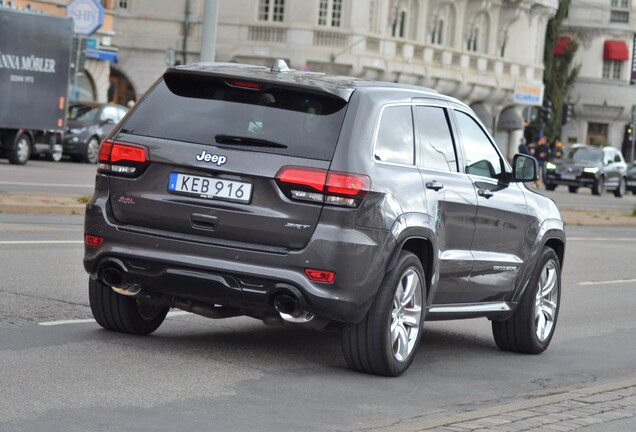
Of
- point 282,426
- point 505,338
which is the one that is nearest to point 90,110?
point 505,338

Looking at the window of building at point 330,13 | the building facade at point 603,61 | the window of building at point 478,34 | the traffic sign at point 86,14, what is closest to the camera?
the traffic sign at point 86,14

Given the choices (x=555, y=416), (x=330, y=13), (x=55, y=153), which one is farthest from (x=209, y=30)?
(x=330, y=13)

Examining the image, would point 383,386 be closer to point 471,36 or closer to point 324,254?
point 324,254

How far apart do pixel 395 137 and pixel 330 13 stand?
54.5 meters

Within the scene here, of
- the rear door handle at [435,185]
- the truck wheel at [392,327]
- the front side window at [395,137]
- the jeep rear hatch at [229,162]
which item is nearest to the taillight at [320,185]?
the jeep rear hatch at [229,162]

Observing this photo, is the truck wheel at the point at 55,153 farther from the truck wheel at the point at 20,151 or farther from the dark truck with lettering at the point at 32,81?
the truck wheel at the point at 20,151

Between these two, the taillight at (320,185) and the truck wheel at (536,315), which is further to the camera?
the truck wheel at (536,315)

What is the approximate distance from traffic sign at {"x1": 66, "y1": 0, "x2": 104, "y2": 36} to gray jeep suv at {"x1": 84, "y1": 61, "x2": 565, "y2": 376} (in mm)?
35398

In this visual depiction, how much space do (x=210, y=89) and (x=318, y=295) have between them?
4.67 ft

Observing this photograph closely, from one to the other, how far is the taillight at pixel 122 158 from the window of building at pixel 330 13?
54373 millimetres

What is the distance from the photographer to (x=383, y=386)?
27.9 ft

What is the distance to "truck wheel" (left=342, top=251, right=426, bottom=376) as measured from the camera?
8.50 metres

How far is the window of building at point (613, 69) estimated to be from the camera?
94.9 meters

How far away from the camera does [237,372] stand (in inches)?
332
